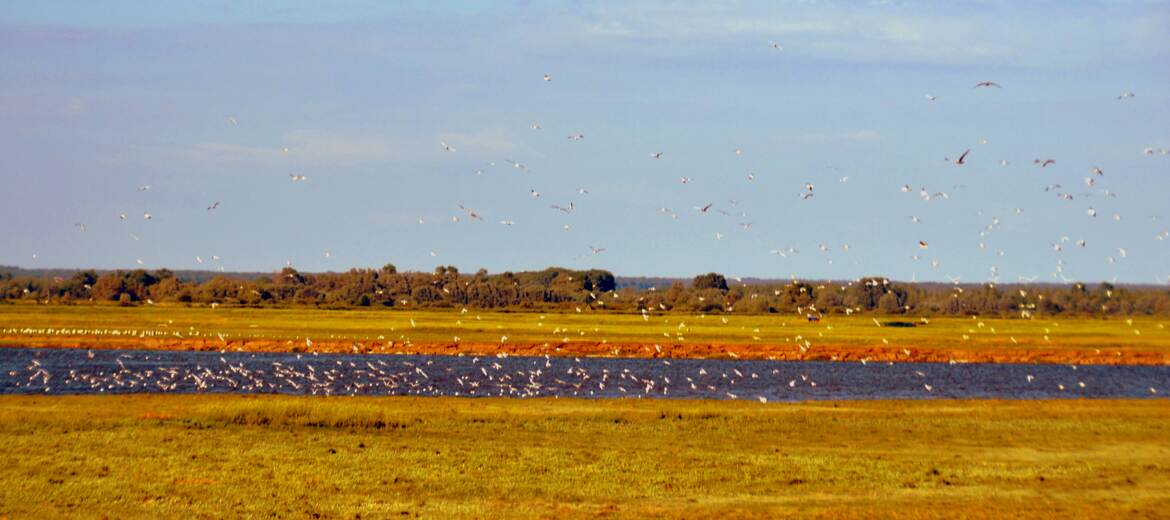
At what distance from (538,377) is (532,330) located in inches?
1549

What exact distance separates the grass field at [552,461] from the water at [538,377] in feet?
36.6

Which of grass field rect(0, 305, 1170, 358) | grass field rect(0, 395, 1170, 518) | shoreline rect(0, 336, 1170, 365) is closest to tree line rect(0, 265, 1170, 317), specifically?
grass field rect(0, 305, 1170, 358)

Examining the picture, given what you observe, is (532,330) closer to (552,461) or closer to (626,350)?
(626,350)

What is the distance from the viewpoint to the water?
58031mm

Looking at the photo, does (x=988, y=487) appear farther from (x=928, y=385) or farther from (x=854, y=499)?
(x=928, y=385)

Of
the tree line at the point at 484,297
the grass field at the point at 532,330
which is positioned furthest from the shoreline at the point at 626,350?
the tree line at the point at 484,297

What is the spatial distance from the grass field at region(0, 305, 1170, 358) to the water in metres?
9.16

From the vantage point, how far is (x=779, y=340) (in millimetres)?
100250

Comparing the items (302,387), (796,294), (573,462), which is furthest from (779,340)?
(796,294)

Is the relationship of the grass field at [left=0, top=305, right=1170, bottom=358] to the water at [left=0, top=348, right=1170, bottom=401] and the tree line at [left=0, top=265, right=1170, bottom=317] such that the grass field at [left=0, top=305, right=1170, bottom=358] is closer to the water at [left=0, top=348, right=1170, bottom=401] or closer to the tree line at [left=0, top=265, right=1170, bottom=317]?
the water at [left=0, top=348, right=1170, bottom=401]

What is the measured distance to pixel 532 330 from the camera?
106500 mm

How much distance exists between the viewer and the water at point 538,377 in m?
58.0

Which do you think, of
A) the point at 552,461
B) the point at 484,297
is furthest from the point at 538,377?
the point at 484,297

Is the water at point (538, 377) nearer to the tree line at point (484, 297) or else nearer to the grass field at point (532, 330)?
the grass field at point (532, 330)
